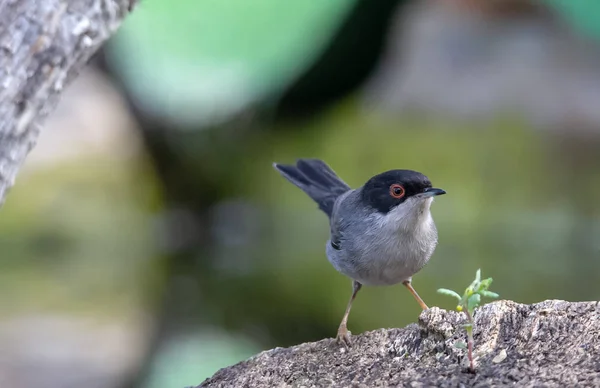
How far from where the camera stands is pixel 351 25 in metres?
9.56

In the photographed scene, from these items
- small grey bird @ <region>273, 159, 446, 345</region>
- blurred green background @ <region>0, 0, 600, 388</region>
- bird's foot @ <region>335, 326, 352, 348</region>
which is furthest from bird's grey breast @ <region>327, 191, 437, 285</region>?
blurred green background @ <region>0, 0, 600, 388</region>

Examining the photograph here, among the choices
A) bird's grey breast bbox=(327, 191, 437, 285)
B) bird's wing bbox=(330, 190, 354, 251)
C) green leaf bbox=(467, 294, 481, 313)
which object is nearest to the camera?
green leaf bbox=(467, 294, 481, 313)

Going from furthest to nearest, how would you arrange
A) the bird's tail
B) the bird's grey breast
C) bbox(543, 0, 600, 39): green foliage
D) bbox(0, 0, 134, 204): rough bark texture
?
1. bbox(543, 0, 600, 39): green foliage
2. the bird's tail
3. the bird's grey breast
4. bbox(0, 0, 134, 204): rough bark texture

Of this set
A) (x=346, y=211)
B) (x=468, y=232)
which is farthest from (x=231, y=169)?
(x=346, y=211)

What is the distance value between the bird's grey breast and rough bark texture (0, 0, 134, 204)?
65.6 inches

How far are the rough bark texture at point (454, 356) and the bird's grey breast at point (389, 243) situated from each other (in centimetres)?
54

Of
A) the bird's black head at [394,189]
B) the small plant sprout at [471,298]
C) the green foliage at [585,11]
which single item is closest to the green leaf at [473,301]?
the small plant sprout at [471,298]

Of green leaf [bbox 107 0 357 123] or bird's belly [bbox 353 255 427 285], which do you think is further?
green leaf [bbox 107 0 357 123]

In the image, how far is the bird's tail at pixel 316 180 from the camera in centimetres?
464

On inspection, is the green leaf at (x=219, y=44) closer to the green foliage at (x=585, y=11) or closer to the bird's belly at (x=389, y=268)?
the green foliage at (x=585, y=11)

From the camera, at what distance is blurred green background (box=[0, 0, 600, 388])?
7871mm

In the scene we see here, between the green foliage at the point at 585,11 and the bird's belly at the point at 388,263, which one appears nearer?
the bird's belly at the point at 388,263

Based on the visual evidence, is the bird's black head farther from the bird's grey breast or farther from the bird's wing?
Answer: the bird's wing

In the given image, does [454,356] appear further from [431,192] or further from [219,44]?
[219,44]
